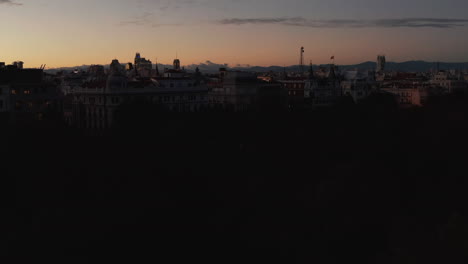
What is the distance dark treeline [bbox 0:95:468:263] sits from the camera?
21.1m

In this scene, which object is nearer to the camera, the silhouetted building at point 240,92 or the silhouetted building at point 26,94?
the silhouetted building at point 26,94

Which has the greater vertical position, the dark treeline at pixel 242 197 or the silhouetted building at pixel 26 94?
the silhouetted building at pixel 26 94

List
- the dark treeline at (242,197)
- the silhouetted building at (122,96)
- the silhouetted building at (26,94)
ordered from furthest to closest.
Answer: the silhouetted building at (122,96) → the silhouetted building at (26,94) → the dark treeline at (242,197)

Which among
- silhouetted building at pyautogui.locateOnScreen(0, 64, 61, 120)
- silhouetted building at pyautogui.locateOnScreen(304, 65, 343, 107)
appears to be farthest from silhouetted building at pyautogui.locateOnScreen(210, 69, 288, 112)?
silhouetted building at pyautogui.locateOnScreen(0, 64, 61, 120)

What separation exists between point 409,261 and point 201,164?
18.5 m

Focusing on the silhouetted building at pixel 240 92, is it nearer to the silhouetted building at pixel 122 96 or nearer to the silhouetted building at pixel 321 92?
the silhouetted building at pixel 321 92

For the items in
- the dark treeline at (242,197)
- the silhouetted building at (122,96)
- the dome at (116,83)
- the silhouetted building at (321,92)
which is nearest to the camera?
the dark treeline at (242,197)

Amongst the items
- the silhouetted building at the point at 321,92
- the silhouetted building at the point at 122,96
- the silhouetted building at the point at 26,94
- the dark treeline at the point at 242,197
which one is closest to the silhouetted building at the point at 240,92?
the silhouetted building at the point at 321,92

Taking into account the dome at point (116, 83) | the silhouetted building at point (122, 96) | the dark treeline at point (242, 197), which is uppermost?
the dome at point (116, 83)

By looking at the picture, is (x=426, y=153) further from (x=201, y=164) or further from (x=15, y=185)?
(x=15, y=185)

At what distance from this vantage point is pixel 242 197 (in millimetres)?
27719

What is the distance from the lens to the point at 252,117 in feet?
179

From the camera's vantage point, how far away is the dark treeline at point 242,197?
2112 cm

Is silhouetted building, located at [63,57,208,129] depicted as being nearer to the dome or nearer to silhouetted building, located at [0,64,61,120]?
the dome
